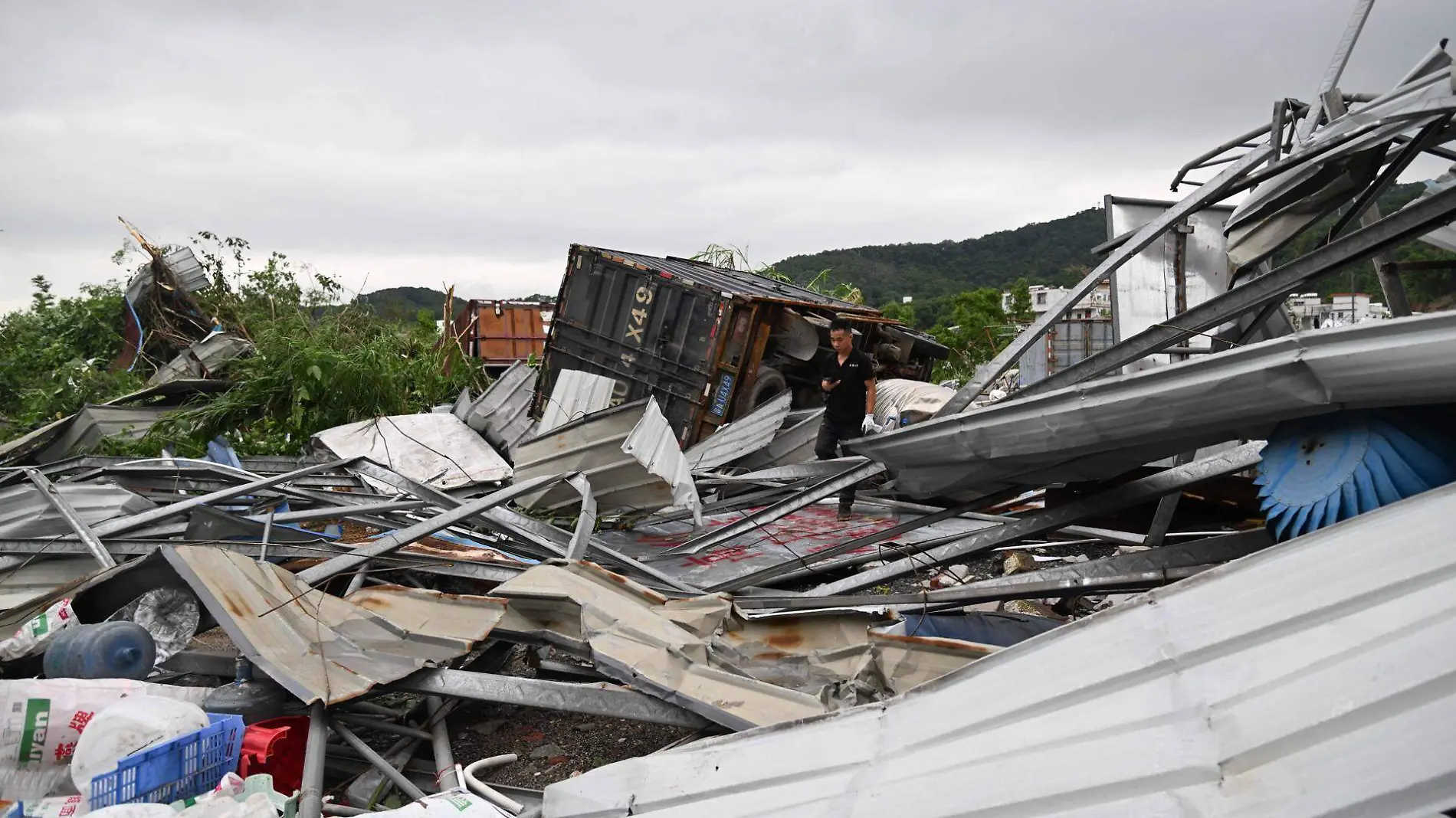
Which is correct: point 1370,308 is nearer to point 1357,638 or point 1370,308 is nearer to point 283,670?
point 1357,638

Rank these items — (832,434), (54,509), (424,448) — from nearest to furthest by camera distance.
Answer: (54,509)
(832,434)
(424,448)

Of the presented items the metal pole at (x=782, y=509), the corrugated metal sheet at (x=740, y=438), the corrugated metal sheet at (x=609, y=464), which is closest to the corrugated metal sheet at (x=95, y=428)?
the corrugated metal sheet at (x=609, y=464)

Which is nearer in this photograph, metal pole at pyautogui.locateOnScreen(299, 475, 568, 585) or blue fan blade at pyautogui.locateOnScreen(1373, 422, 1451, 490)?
blue fan blade at pyautogui.locateOnScreen(1373, 422, 1451, 490)

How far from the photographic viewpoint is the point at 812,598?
4012 mm

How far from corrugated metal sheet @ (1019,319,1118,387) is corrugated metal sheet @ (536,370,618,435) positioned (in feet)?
29.1

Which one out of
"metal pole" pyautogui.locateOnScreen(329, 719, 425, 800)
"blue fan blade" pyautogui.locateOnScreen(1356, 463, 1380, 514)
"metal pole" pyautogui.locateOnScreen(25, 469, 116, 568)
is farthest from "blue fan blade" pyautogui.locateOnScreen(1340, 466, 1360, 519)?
→ "metal pole" pyautogui.locateOnScreen(25, 469, 116, 568)

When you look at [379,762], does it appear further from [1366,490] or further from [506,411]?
[506,411]

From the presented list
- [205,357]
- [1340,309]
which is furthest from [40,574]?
[1340,309]

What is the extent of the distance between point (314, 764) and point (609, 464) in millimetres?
2947

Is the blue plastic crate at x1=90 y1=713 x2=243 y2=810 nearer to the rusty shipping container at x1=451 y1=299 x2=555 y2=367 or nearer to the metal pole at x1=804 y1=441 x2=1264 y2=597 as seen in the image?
the metal pole at x1=804 y1=441 x2=1264 y2=597

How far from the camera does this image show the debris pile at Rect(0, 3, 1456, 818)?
1.70 m

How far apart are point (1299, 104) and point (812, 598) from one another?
304cm

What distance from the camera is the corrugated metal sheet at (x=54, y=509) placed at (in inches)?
201

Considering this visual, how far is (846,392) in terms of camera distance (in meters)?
6.67
